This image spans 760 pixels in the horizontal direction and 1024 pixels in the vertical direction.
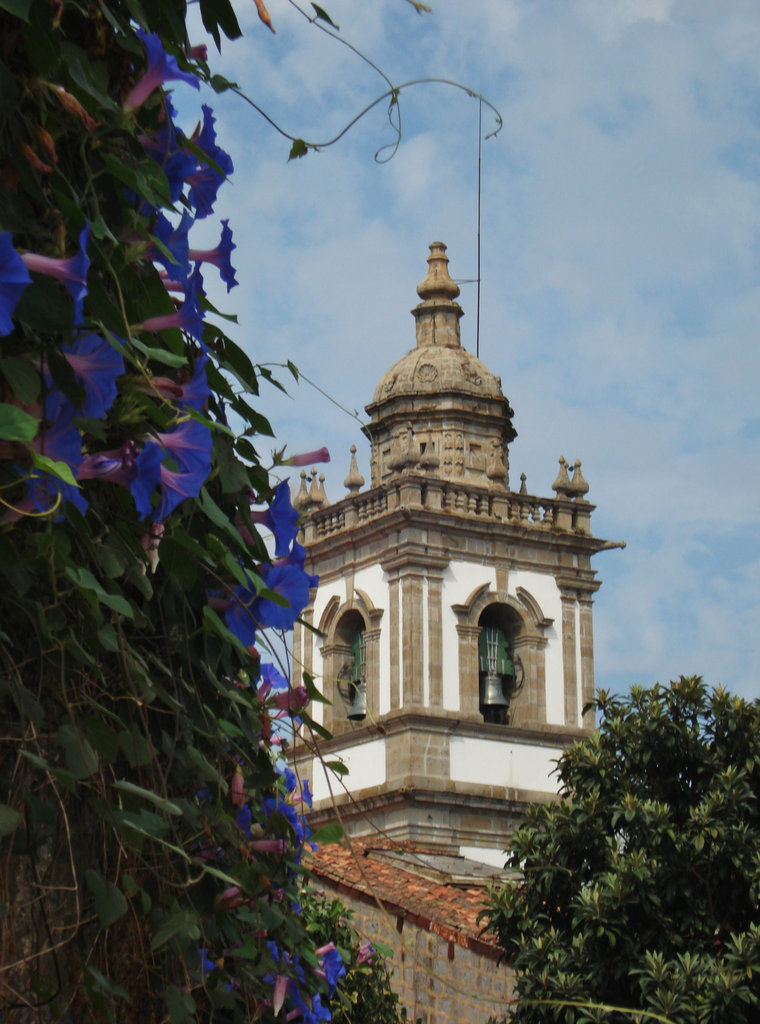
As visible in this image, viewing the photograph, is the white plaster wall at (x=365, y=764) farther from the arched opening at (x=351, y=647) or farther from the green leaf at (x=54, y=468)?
the green leaf at (x=54, y=468)

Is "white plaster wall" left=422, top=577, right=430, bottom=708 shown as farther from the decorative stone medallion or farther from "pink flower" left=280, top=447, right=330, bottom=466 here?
"pink flower" left=280, top=447, right=330, bottom=466

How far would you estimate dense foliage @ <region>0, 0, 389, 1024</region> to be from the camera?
1.91m

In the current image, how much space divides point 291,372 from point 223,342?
11cm

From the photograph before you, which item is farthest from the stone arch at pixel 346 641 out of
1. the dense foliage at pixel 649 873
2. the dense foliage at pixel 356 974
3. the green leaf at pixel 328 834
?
the green leaf at pixel 328 834

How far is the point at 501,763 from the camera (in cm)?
3172

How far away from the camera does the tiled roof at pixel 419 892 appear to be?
16.8 metres

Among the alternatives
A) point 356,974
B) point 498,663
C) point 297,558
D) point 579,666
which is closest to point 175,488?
point 297,558

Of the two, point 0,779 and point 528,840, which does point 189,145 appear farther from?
point 528,840

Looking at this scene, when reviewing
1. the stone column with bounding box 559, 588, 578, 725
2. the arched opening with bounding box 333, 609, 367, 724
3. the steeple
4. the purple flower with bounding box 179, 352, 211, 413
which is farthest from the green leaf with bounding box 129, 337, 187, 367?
the steeple

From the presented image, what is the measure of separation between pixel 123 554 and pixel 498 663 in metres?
31.5

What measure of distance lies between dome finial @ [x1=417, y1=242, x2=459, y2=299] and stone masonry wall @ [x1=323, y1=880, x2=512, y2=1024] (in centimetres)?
2081

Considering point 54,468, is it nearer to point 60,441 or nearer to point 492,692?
point 60,441

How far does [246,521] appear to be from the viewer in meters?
2.50

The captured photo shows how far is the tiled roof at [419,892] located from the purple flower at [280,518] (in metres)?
12.1
